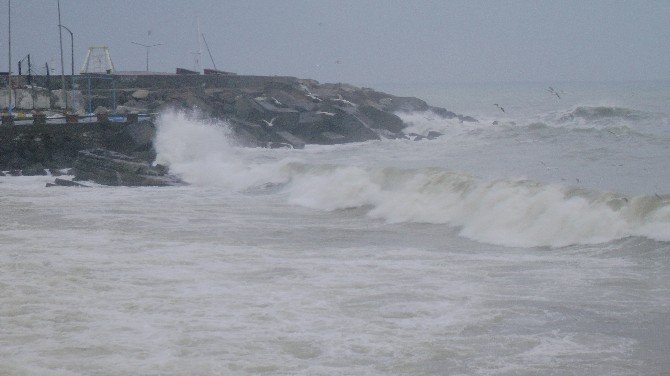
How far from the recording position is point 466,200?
15.2 m

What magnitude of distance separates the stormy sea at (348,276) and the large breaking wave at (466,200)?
5 centimetres

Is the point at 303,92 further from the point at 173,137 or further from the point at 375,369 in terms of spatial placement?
the point at 375,369

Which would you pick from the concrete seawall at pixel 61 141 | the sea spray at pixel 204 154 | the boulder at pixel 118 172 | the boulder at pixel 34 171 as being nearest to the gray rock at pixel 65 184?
the boulder at pixel 118 172

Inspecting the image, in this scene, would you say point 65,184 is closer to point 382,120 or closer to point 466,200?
point 466,200

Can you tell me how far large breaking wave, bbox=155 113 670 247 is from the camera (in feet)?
39.2

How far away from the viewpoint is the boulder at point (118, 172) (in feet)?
68.3

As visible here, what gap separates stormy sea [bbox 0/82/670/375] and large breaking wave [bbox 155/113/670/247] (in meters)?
0.05

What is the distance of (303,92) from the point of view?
137ft

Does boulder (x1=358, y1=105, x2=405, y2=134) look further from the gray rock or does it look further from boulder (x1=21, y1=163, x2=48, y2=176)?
the gray rock

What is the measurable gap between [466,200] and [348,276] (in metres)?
6.21

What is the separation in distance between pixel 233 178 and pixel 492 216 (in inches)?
395

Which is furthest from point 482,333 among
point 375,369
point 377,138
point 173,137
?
point 377,138

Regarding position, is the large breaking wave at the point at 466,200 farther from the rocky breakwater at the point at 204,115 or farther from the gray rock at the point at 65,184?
the gray rock at the point at 65,184

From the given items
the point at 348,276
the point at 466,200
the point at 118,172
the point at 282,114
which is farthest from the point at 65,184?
the point at 282,114
